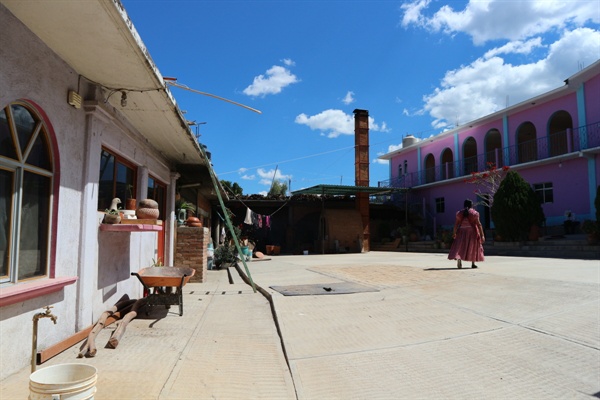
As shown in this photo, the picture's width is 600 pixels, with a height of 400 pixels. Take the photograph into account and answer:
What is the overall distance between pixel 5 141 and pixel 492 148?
2645 cm

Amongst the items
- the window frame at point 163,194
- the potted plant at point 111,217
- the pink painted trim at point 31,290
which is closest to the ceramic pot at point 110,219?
the potted plant at point 111,217

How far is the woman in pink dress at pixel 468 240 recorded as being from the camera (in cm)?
960

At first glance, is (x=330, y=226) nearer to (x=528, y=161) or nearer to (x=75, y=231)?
(x=528, y=161)

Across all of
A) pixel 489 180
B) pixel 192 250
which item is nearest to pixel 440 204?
pixel 489 180

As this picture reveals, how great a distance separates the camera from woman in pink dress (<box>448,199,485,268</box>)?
960 cm

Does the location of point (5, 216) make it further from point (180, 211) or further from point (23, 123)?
point (180, 211)

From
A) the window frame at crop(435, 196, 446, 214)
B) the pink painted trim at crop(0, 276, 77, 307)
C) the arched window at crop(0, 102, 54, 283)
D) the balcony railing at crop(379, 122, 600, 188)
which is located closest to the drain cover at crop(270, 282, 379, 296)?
the pink painted trim at crop(0, 276, 77, 307)

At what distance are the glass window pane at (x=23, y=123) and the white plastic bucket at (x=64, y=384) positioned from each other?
2.07 m

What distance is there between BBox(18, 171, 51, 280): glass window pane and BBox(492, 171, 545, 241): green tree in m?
17.9

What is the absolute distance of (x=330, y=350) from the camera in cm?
421

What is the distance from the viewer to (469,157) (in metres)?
25.0

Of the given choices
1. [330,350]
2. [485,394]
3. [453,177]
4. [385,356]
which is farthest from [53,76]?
[453,177]

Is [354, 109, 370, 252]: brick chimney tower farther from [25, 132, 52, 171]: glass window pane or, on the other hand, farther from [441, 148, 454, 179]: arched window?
[25, 132, 52, 171]: glass window pane

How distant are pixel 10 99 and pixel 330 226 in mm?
19612
